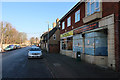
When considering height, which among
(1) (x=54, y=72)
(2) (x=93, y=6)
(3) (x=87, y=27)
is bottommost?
(1) (x=54, y=72)

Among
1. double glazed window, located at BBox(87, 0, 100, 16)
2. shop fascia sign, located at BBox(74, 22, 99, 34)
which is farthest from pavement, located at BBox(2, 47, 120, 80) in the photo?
double glazed window, located at BBox(87, 0, 100, 16)

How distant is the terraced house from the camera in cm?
895

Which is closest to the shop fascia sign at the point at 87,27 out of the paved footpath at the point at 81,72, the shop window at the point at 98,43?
the shop window at the point at 98,43

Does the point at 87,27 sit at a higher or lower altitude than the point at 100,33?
higher

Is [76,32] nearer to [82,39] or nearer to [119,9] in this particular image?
[82,39]

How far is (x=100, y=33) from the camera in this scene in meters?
11.4

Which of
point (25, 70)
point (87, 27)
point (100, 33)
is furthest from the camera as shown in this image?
point (87, 27)

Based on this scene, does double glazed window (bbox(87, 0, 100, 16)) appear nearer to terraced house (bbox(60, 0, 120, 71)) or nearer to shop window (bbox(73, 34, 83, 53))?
terraced house (bbox(60, 0, 120, 71))

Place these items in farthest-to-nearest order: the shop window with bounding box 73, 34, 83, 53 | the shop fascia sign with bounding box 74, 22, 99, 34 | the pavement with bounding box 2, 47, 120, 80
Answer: the shop window with bounding box 73, 34, 83, 53 < the shop fascia sign with bounding box 74, 22, 99, 34 < the pavement with bounding box 2, 47, 120, 80

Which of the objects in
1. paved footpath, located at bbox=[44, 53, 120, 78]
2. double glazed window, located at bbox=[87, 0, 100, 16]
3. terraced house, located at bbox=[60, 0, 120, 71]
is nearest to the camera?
paved footpath, located at bbox=[44, 53, 120, 78]

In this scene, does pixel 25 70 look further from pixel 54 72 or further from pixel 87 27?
pixel 87 27

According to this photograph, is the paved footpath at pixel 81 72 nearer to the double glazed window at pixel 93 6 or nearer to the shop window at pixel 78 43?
the shop window at pixel 78 43

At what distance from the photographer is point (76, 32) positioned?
1652cm

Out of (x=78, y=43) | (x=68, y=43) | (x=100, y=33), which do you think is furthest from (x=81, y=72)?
(x=68, y=43)
